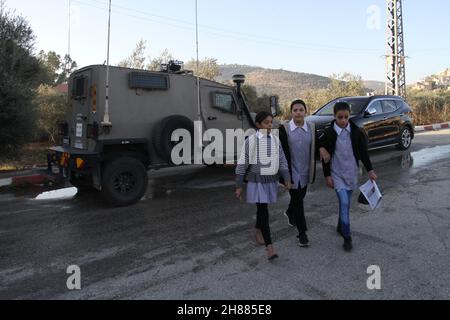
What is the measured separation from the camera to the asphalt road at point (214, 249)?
11.4ft

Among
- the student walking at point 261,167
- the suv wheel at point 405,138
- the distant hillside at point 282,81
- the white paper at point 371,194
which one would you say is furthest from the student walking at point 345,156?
the distant hillside at point 282,81

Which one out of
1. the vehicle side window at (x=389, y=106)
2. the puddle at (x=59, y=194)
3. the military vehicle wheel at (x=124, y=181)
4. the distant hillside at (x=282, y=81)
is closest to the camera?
the military vehicle wheel at (x=124, y=181)

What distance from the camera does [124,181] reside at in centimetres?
647

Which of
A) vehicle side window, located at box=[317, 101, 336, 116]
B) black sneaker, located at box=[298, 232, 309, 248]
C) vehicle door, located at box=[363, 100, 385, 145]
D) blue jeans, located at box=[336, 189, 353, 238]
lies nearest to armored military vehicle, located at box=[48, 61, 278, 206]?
black sneaker, located at box=[298, 232, 309, 248]

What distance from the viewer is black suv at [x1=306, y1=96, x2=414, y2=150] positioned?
401 inches

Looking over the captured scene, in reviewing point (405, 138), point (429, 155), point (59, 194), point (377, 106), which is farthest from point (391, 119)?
point (59, 194)

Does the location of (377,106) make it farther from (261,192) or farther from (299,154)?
(261,192)

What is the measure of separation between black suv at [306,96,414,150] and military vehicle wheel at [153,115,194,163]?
4.24 metres

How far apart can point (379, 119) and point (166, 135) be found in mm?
6440

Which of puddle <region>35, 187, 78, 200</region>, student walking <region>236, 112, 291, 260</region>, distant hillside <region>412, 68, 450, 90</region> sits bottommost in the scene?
puddle <region>35, 187, 78, 200</region>

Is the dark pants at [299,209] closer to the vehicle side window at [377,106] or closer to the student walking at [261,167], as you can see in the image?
the student walking at [261,167]

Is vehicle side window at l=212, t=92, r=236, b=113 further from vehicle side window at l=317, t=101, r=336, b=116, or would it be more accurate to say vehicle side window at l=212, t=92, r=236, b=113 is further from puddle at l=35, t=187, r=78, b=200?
vehicle side window at l=317, t=101, r=336, b=116

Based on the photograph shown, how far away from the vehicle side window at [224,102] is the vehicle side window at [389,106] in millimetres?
5125

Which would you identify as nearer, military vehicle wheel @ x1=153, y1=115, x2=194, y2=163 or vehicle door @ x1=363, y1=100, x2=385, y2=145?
military vehicle wheel @ x1=153, y1=115, x2=194, y2=163
